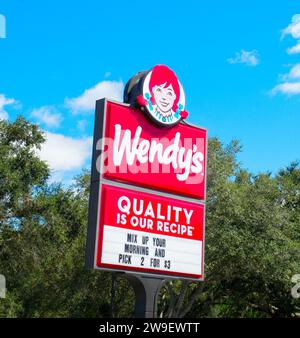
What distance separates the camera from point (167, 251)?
14.0m

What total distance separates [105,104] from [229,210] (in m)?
18.5

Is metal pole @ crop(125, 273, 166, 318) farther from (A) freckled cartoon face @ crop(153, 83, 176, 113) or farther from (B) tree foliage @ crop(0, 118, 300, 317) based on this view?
(B) tree foliage @ crop(0, 118, 300, 317)

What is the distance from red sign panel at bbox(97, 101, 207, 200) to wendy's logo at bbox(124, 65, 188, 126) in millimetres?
235

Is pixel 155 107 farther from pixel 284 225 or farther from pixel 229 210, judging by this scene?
pixel 284 225

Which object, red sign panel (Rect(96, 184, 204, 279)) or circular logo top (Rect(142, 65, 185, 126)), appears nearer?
red sign panel (Rect(96, 184, 204, 279))

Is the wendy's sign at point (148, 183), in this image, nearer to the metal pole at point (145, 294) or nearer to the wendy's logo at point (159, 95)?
the wendy's logo at point (159, 95)

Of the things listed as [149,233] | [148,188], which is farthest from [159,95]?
[149,233]

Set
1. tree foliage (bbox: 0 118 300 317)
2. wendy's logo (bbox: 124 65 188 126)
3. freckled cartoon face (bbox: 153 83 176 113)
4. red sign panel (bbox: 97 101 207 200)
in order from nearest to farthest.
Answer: red sign panel (bbox: 97 101 207 200) → wendy's logo (bbox: 124 65 188 126) → freckled cartoon face (bbox: 153 83 176 113) → tree foliage (bbox: 0 118 300 317)

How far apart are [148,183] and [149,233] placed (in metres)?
1.16

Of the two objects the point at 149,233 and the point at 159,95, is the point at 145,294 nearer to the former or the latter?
the point at 149,233

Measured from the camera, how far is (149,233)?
44.8ft

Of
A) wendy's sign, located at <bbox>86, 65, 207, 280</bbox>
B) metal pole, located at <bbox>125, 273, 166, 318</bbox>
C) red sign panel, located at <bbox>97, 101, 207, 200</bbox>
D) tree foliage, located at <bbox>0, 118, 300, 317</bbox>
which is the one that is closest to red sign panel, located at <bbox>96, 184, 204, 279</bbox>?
wendy's sign, located at <bbox>86, 65, 207, 280</bbox>

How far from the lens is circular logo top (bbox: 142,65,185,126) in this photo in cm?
1396

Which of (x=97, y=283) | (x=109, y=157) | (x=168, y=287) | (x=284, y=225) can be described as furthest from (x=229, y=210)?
(x=109, y=157)
